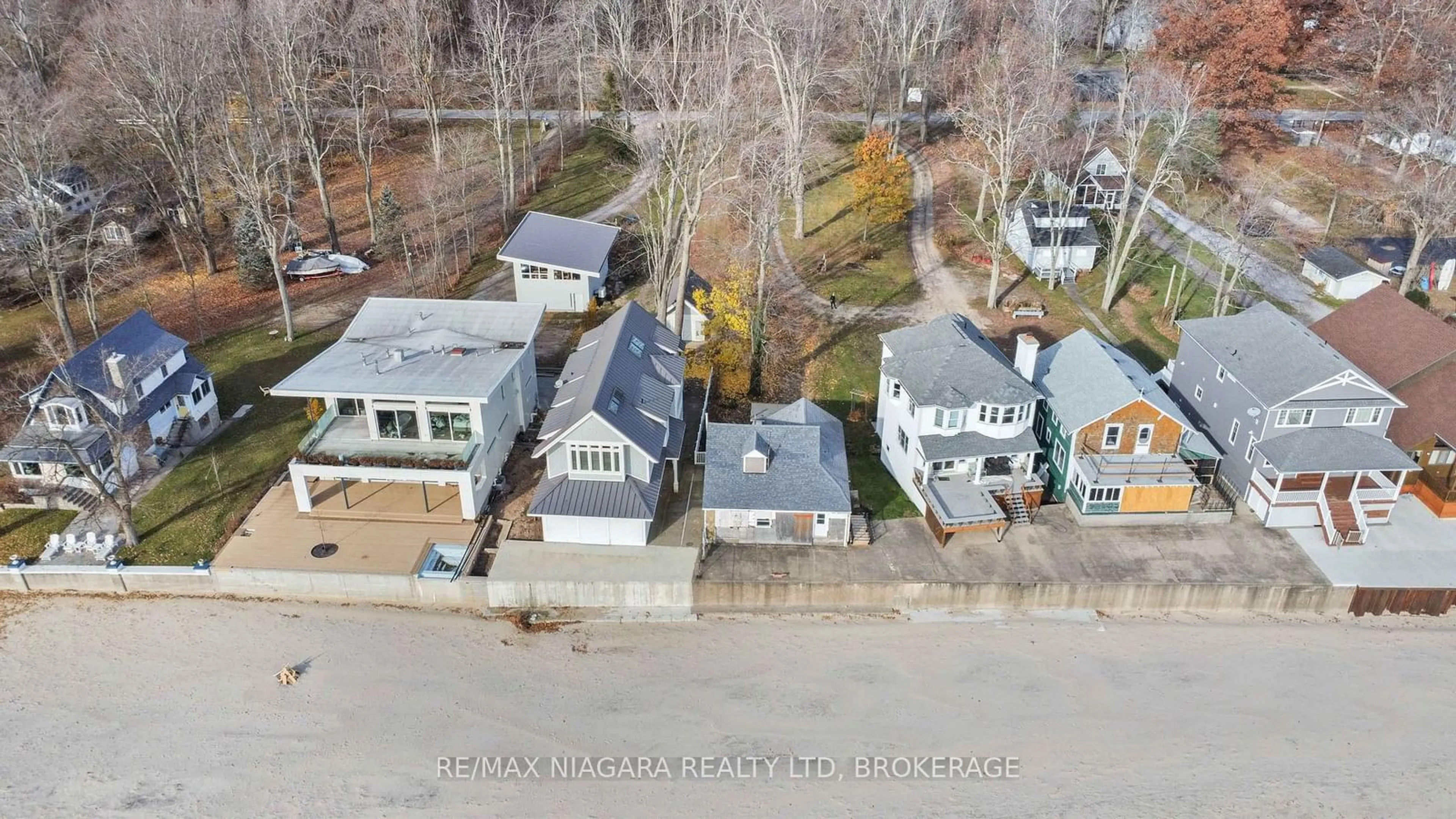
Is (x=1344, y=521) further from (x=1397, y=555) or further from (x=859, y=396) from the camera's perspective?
(x=859, y=396)

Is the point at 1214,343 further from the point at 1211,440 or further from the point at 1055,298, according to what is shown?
the point at 1055,298

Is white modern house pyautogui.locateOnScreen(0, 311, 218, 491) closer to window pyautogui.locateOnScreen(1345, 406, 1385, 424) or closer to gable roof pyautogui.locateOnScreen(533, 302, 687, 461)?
gable roof pyautogui.locateOnScreen(533, 302, 687, 461)

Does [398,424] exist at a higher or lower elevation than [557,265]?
lower

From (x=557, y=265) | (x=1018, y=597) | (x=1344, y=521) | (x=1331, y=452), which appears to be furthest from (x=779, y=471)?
(x=557, y=265)

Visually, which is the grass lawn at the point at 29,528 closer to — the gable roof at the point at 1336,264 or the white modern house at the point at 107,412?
the white modern house at the point at 107,412

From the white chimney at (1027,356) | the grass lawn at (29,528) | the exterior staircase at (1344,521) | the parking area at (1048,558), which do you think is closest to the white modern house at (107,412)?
the grass lawn at (29,528)
